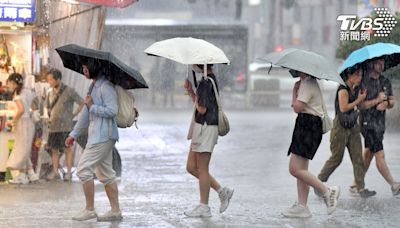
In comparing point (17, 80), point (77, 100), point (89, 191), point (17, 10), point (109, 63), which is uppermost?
point (17, 10)

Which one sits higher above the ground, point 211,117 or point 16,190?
point 211,117

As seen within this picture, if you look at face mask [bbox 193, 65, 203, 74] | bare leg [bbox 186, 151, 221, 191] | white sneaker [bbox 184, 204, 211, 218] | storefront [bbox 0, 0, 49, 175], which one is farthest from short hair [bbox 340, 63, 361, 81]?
storefront [bbox 0, 0, 49, 175]

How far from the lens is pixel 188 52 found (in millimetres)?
9695

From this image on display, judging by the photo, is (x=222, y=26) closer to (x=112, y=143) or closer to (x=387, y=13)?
(x=387, y=13)

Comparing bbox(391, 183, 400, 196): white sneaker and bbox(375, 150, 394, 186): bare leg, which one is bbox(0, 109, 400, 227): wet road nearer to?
bbox(391, 183, 400, 196): white sneaker

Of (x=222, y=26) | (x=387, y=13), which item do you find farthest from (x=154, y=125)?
(x=222, y=26)

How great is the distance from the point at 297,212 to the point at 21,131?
4.41 metres

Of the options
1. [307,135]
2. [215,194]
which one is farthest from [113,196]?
[215,194]

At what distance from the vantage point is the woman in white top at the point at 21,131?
12312 mm

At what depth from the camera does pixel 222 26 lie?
3152 cm

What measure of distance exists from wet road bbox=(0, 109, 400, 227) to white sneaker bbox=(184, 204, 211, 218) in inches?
4.0

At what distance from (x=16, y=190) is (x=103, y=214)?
2.59 m

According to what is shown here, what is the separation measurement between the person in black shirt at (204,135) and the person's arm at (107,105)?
775 mm

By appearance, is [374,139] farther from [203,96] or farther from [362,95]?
[203,96]
